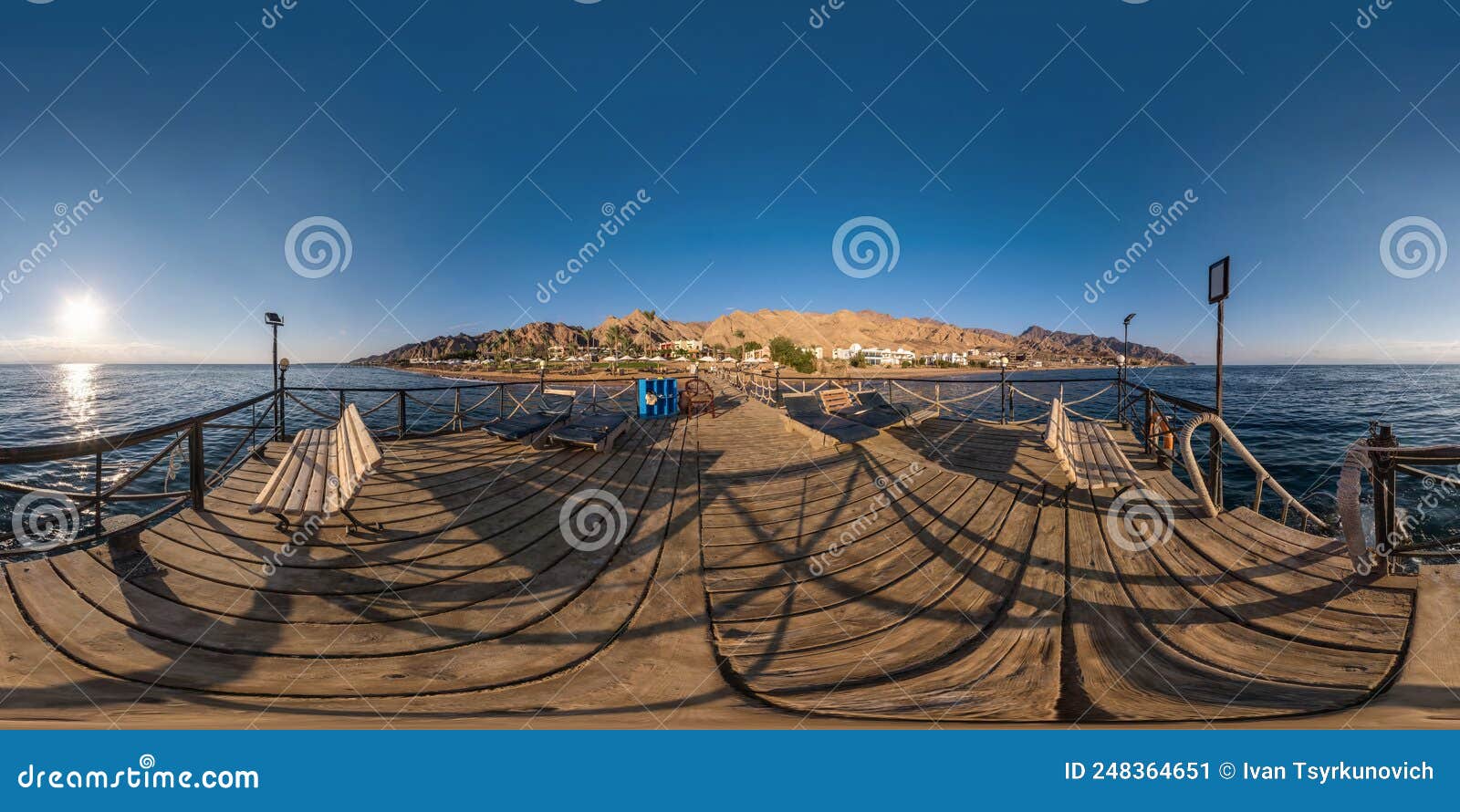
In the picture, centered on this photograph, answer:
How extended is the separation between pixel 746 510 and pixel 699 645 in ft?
7.33

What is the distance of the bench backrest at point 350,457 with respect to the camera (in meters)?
4.56

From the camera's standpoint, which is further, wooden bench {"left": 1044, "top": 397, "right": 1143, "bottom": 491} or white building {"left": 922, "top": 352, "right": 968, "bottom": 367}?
white building {"left": 922, "top": 352, "right": 968, "bottom": 367}

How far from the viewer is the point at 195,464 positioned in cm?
491

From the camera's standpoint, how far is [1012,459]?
23.1ft

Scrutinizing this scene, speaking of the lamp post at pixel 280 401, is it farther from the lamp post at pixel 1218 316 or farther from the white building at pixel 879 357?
the white building at pixel 879 357

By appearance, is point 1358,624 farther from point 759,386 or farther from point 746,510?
point 759,386

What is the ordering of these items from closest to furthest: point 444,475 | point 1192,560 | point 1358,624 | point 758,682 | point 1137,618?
point 758,682, point 1358,624, point 1137,618, point 1192,560, point 444,475

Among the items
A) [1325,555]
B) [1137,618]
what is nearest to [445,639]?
[1137,618]

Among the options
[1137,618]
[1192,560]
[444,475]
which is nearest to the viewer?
[1137,618]
